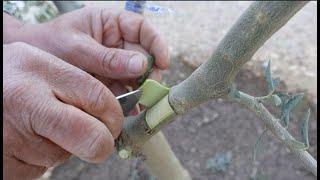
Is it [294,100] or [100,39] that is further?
[100,39]

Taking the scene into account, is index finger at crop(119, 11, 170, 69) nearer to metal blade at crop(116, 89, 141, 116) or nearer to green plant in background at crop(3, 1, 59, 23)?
metal blade at crop(116, 89, 141, 116)

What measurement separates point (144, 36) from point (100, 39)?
8 cm

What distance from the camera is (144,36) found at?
1030 mm

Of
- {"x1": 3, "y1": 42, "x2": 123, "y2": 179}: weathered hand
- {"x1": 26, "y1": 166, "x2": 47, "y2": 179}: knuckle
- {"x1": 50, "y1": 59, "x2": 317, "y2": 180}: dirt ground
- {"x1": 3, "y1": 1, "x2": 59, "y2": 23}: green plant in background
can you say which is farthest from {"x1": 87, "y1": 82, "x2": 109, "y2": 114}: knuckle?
{"x1": 50, "y1": 59, "x2": 317, "y2": 180}: dirt ground

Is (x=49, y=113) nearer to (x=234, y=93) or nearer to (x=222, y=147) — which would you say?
(x=234, y=93)

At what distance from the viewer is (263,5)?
0.53m

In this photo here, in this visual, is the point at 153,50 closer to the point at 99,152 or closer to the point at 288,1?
the point at 99,152

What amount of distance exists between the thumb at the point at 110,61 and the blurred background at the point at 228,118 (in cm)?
72

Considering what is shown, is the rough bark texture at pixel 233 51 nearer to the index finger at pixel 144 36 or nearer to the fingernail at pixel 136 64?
the fingernail at pixel 136 64

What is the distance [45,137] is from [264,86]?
151 cm

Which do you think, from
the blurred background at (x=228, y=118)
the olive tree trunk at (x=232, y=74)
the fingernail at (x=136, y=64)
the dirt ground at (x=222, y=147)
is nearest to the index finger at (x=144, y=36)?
the fingernail at (x=136, y=64)

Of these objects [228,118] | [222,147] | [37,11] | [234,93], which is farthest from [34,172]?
[228,118]

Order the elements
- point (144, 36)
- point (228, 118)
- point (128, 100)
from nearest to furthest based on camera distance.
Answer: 1. point (128, 100)
2. point (144, 36)
3. point (228, 118)

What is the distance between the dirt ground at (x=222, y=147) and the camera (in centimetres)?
187
